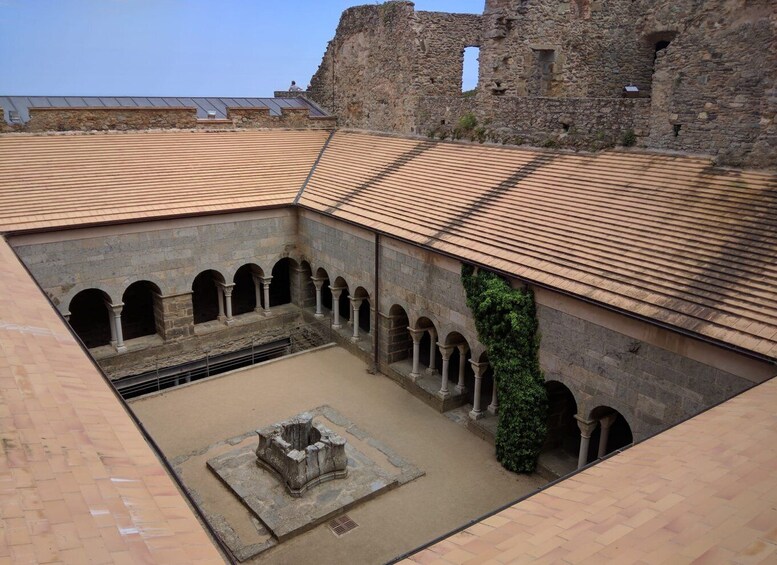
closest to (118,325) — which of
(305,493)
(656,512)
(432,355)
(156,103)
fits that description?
(305,493)

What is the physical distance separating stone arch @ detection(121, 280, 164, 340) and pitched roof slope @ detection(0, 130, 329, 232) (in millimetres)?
3189

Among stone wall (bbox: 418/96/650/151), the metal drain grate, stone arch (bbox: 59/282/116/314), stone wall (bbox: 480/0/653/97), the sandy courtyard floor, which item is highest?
stone wall (bbox: 480/0/653/97)

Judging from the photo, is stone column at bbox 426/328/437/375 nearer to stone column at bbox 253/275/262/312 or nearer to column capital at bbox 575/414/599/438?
column capital at bbox 575/414/599/438

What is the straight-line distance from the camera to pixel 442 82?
22.5m

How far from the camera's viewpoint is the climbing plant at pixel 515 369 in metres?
13.1

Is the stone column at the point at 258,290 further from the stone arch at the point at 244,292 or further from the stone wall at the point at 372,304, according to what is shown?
the stone arch at the point at 244,292

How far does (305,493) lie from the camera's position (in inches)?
500

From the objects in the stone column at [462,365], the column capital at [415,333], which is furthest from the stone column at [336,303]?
the stone column at [462,365]

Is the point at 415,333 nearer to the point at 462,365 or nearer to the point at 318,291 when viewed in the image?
the point at 462,365

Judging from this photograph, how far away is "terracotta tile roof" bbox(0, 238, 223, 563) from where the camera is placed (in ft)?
16.8

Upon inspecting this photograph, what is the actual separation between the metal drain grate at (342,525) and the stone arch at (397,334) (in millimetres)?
6455

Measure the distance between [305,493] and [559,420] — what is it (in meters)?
5.75

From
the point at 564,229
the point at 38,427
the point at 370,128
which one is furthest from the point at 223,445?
the point at 370,128

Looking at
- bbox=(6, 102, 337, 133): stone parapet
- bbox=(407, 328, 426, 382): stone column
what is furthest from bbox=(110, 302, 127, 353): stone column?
bbox=(407, 328, 426, 382): stone column
